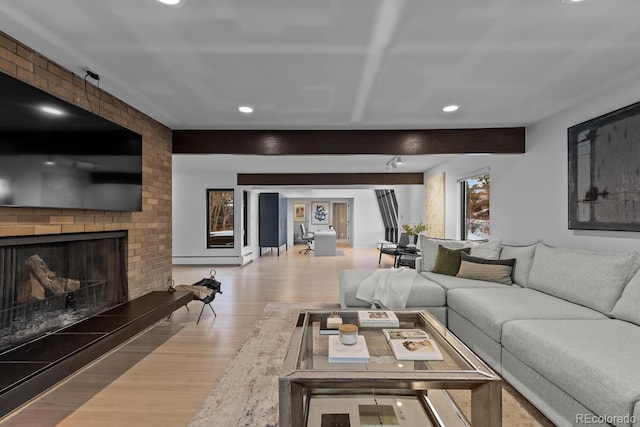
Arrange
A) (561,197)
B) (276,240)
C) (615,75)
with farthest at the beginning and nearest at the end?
1. (276,240)
2. (561,197)
3. (615,75)

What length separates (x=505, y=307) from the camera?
2.46 m

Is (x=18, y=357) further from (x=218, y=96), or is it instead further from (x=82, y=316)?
(x=218, y=96)

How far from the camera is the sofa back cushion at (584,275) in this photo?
89.4 inches

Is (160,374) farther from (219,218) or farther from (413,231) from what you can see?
(413,231)

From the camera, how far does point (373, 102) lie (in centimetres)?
305

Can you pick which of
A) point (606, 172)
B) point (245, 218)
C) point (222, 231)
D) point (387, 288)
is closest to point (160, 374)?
point (387, 288)

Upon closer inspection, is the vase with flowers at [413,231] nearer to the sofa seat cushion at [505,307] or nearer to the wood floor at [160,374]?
the wood floor at [160,374]

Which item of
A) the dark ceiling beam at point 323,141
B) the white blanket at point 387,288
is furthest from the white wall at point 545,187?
the white blanket at point 387,288

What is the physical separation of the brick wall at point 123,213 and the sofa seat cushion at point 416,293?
2101 millimetres

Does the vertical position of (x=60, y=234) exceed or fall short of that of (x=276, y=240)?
it exceeds it

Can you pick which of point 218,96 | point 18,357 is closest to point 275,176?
point 218,96

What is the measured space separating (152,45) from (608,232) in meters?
3.74

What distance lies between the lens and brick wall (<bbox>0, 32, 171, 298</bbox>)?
2012 mm

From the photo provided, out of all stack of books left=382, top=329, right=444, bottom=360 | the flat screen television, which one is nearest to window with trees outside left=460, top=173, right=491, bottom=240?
stack of books left=382, top=329, right=444, bottom=360
